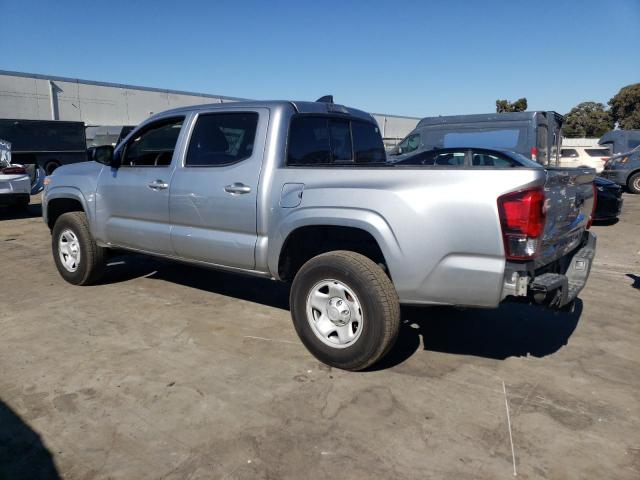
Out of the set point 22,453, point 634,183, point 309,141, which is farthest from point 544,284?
point 634,183

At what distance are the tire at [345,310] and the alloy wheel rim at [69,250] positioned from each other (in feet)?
10.0

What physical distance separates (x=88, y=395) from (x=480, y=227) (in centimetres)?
259

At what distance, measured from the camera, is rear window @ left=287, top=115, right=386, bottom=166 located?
156 inches

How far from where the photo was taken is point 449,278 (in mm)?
3004

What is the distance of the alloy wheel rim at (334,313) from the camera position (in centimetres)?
335

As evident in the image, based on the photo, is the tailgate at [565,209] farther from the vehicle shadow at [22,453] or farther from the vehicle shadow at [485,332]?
the vehicle shadow at [22,453]

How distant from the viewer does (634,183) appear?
50.1 feet

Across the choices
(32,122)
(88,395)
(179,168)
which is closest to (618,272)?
(179,168)

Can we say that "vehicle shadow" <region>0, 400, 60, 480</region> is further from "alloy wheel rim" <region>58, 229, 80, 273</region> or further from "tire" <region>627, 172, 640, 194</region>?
"tire" <region>627, 172, 640, 194</region>

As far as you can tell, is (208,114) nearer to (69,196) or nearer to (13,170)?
(69,196)

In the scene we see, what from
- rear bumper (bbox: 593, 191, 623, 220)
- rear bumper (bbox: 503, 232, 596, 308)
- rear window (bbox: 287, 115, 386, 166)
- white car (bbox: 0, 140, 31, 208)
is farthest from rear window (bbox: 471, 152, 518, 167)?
white car (bbox: 0, 140, 31, 208)

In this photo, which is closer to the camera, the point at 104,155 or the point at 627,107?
the point at 104,155

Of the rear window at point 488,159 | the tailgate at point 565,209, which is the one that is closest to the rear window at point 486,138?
the rear window at point 488,159

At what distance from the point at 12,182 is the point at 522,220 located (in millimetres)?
10366
